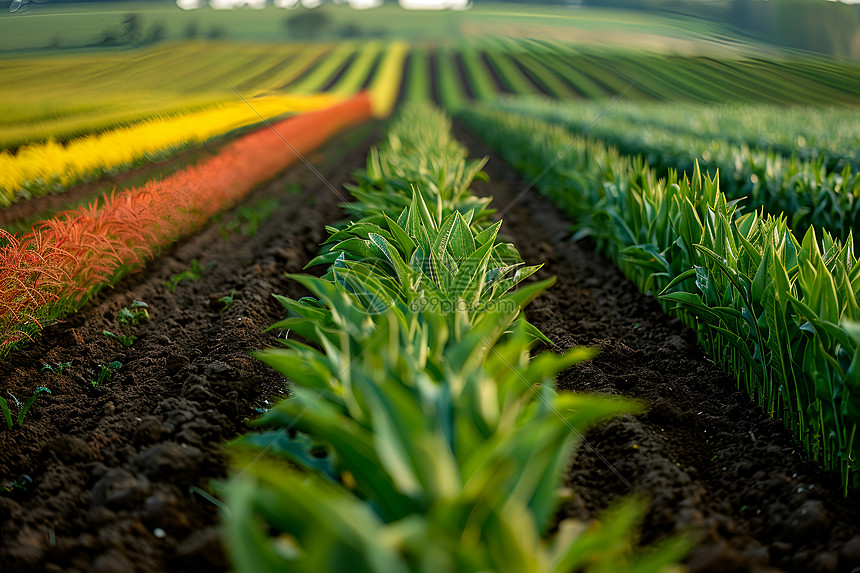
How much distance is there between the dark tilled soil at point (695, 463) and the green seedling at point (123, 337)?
2.57 metres

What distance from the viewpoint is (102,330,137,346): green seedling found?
136 inches

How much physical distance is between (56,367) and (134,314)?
28.1 inches

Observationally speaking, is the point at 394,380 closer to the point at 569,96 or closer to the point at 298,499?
the point at 298,499

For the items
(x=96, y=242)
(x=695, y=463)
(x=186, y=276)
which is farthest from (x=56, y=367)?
(x=695, y=463)

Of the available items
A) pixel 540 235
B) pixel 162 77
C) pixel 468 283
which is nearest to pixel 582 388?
pixel 468 283

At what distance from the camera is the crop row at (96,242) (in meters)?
3.20

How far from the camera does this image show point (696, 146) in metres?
7.91

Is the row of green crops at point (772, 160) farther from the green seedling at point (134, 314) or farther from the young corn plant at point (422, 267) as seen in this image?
the green seedling at point (134, 314)

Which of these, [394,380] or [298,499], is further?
[394,380]

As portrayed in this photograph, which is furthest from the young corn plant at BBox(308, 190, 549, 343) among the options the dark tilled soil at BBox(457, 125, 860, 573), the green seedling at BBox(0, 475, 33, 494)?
the green seedling at BBox(0, 475, 33, 494)

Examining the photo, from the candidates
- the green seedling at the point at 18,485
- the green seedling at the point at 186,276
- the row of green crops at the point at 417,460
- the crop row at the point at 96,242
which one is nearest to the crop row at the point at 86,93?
the crop row at the point at 96,242

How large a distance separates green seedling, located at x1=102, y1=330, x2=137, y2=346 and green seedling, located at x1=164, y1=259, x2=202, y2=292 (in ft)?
2.58

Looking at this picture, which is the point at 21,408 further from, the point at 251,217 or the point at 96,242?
the point at 251,217

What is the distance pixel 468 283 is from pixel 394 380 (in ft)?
2.86
